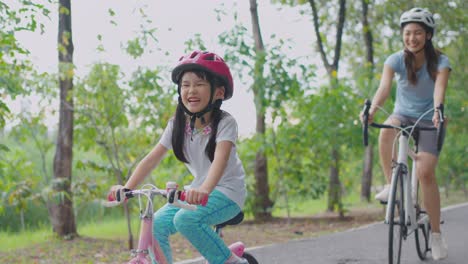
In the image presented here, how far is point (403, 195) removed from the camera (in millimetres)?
5715

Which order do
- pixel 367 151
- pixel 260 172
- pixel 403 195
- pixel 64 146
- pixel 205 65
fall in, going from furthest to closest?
1. pixel 367 151
2. pixel 260 172
3. pixel 64 146
4. pixel 403 195
5. pixel 205 65

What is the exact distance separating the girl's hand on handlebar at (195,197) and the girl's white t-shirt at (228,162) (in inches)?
20.7

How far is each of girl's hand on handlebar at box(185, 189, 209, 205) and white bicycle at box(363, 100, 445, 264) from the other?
240cm

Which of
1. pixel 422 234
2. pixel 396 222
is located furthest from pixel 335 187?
pixel 396 222

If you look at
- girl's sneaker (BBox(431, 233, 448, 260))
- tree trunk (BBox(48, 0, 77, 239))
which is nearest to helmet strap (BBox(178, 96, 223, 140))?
girl's sneaker (BBox(431, 233, 448, 260))

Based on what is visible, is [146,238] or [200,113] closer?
[146,238]

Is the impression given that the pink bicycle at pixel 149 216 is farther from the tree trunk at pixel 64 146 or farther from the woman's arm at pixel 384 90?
the tree trunk at pixel 64 146

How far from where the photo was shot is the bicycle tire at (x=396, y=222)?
548 cm

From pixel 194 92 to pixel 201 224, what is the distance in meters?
0.71

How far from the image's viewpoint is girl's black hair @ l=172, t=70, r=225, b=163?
157 inches

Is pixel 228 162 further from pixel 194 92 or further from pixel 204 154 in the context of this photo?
pixel 194 92

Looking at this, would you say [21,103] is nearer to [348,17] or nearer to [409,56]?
[409,56]

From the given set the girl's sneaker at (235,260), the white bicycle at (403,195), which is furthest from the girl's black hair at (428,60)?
the girl's sneaker at (235,260)

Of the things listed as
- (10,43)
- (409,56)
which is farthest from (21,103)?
(409,56)
